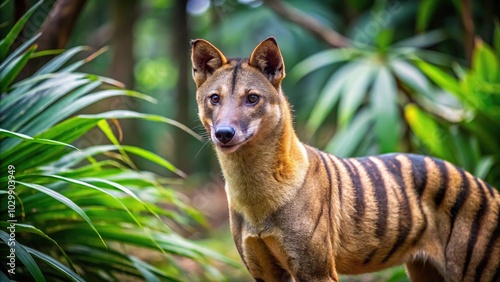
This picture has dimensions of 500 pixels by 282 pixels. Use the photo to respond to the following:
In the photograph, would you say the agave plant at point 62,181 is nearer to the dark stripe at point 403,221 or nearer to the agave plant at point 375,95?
the dark stripe at point 403,221

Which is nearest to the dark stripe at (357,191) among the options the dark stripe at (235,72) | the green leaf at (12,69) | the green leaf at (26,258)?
the dark stripe at (235,72)

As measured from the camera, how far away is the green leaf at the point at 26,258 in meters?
3.54

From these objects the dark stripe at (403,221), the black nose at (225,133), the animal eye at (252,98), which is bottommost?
the dark stripe at (403,221)

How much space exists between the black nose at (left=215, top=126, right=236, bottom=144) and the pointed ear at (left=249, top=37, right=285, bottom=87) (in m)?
0.51

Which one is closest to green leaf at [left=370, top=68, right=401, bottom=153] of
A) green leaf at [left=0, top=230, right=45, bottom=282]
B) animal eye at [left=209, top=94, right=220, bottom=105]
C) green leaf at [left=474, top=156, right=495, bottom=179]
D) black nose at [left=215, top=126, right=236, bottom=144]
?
green leaf at [left=474, top=156, right=495, bottom=179]

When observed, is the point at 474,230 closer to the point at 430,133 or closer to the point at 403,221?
the point at 403,221

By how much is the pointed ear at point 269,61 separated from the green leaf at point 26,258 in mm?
1638

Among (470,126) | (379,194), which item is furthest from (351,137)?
(379,194)

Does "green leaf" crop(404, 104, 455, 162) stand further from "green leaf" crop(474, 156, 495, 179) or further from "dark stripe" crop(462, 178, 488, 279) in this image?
"dark stripe" crop(462, 178, 488, 279)

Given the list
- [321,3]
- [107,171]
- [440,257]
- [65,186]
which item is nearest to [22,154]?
[65,186]

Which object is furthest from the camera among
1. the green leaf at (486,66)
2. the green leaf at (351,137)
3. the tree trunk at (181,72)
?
the tree trunk at (181,72)

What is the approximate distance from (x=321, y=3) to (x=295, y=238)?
866 centimetres

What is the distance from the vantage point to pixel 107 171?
4867mm

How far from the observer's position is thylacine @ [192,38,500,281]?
3.61 m
